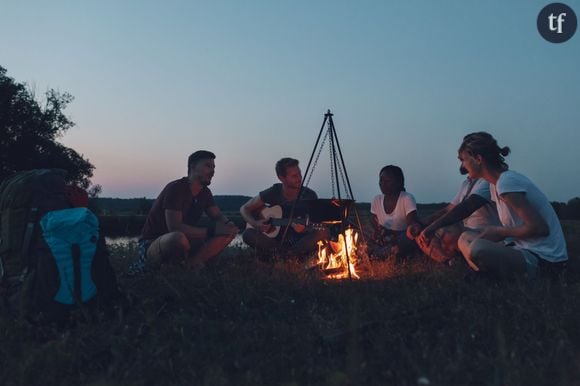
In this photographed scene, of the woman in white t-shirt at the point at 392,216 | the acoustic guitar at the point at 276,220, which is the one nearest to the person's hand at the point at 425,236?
the woman in white t-shirt at the point at 392,216

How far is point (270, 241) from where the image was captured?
912cm

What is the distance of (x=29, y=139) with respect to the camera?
95.0ft

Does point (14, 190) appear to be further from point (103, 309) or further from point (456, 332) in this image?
point (456, 332)

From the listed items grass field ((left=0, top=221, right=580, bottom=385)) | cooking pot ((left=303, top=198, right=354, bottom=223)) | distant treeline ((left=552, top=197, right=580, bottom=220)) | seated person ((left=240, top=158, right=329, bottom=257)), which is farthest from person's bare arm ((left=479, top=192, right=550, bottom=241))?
distant treeline ((left=552, top=197, right=580, bottom=220))

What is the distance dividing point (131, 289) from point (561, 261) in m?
4.79

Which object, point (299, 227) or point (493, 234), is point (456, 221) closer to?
point (493, 234)

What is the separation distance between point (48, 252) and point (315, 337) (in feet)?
8.04

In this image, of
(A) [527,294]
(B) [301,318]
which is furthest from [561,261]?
(B) [301,318]

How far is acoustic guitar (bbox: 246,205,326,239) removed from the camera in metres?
9.01

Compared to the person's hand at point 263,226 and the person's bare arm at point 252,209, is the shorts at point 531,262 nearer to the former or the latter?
the person's hand at point 263,226

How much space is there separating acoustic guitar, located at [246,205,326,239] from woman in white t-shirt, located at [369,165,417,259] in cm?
94

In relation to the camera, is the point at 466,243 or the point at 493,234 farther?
the point at 466,243

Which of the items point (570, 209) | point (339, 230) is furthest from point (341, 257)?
point (570, 209)

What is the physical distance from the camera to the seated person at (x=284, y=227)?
904cm
